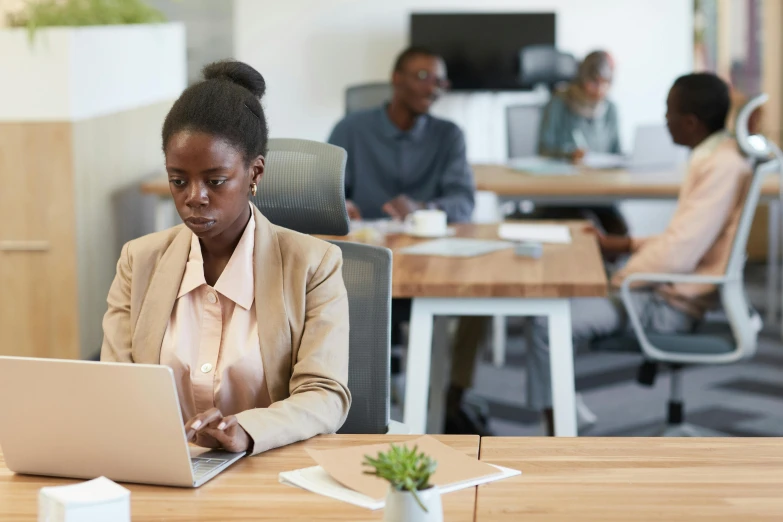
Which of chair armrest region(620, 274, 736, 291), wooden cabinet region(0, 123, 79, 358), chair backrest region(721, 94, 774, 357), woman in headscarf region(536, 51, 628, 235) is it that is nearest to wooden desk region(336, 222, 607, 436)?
chair armrest region(620, 274, 736, 291)

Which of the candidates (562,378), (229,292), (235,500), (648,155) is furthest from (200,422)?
(648,155)

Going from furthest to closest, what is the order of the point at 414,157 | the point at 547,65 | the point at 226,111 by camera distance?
the point at 547,65, the point at 414,157, the point at 226,111

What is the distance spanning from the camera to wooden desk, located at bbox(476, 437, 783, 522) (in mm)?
1406

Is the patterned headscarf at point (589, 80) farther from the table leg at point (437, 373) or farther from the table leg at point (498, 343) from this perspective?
the table leg at point (437, 373)

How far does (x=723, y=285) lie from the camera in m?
3.23

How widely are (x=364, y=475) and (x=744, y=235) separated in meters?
2.03

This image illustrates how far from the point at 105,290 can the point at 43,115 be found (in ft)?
2.94

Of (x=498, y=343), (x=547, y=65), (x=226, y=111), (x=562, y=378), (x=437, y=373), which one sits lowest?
(x=498, y=343)

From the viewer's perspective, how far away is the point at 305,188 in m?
2.10

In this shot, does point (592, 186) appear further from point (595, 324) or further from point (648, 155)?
point (595, 324)

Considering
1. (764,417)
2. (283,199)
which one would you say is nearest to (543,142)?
(764,417)

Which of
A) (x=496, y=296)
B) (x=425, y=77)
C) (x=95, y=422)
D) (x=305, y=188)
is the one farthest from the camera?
(x=425, y=77)

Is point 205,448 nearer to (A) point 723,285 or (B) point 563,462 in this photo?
(B) point 563,462

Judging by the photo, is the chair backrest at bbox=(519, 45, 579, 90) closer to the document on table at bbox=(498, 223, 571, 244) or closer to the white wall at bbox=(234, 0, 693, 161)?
the white wall at bbox=(234, 0, 693, 161)
